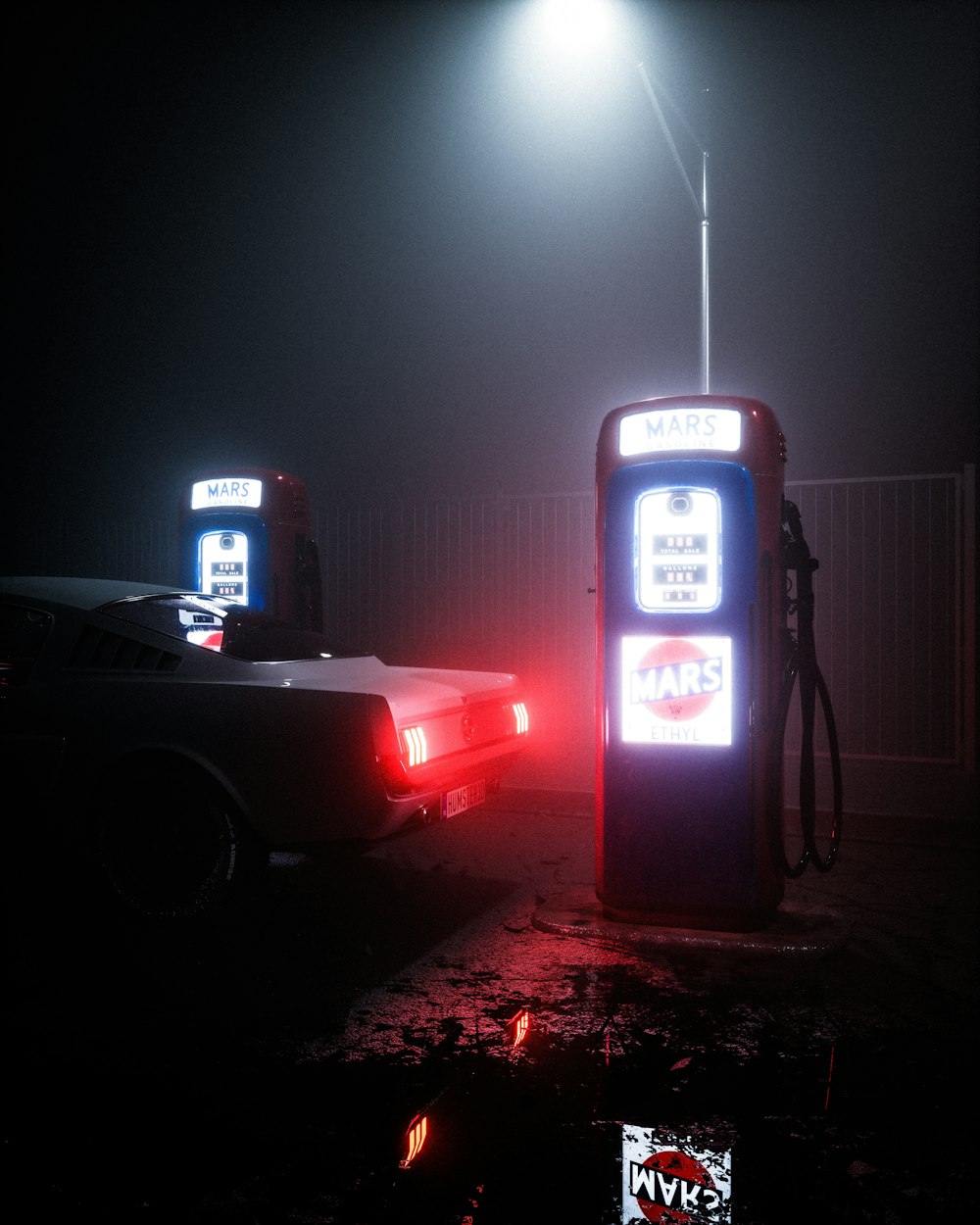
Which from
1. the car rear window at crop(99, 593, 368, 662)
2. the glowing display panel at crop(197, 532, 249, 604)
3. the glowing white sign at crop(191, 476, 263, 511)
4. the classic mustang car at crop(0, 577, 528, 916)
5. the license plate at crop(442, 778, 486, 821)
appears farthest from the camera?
the glowing display panel at crop(197, 532, 249, 604)

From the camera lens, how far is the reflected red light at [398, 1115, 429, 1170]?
2.76 metres

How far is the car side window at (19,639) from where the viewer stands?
17.3ft

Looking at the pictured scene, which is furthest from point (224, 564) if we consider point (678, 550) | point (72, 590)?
point (678, 550)

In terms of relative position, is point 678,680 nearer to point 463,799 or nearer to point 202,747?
point 463,799

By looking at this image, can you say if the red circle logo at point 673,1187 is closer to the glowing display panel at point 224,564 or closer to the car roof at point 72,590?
the car roof at point 72,590

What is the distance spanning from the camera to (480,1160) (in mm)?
2750

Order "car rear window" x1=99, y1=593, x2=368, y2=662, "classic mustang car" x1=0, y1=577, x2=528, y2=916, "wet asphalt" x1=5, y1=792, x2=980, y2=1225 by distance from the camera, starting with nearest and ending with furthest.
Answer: "wet asphalt" x1=5, y1=792, x2=980, y2=1225 → "classic mustang car" x1=0, y1=577, x2=528, y2=916 → "car rear window" x1=99, y1=593, x2=368, y2=662

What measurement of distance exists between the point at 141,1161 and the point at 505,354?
458 inches

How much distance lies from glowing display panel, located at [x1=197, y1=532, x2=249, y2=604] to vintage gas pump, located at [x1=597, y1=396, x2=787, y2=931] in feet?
16.2

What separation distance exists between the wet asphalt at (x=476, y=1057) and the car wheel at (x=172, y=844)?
18cm

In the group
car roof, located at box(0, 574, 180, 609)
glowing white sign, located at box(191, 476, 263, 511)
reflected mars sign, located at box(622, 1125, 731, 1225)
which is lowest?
reflected mars sign, located at box(622, 1125, 731, 1225)

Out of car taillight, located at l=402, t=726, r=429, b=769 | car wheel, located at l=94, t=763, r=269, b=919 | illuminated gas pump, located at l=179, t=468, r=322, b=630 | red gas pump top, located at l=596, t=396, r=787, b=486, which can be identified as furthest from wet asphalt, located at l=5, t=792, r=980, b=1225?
illuminated gas pump, located at l=179, t=468, r=322, b=630

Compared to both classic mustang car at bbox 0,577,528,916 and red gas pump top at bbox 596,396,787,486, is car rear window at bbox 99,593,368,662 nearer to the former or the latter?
→ classic mustang car at bbox 0,577,528,916

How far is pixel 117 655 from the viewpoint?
5.14 meters
